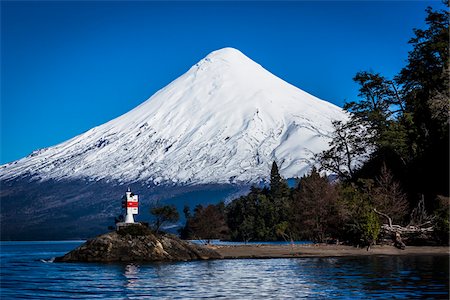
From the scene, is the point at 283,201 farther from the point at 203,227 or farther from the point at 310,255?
the point at 310,255

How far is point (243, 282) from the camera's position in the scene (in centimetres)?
3253

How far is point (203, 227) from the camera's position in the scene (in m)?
115

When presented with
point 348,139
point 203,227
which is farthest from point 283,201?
point 348,139

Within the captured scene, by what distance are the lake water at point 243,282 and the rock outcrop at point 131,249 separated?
8.91 metres

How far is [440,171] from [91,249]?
99.0 ft

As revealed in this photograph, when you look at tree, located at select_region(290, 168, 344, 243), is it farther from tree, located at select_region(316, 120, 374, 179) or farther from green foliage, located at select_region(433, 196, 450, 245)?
green foliage, located at select_region(433, 196, 450, 245)

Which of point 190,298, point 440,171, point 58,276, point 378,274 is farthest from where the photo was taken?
point 440,171

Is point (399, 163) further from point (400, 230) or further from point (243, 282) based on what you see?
point (243, 282)

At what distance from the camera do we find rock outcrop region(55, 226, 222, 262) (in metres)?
53.0

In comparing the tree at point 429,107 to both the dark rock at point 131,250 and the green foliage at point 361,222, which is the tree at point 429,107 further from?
the dark rock at point 131,250

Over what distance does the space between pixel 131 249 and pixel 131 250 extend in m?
0.08

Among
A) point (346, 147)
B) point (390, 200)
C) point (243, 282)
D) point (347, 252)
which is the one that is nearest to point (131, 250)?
point (347, 252)

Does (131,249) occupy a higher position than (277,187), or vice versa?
(277,187)

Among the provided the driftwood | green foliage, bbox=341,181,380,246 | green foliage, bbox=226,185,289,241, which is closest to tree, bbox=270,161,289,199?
green foliage, bbox=226,185,289,241
